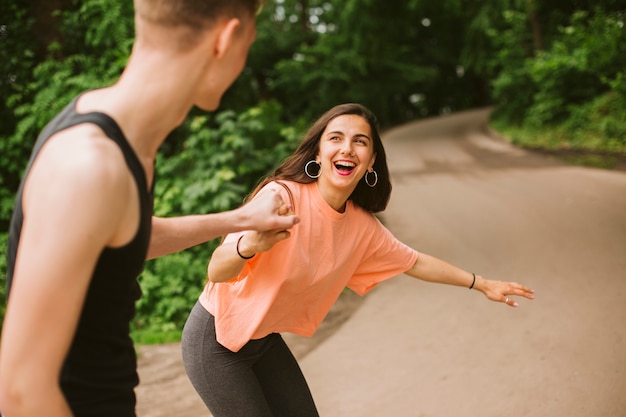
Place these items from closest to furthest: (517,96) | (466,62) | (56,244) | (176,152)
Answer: (56,244), (176,152), (517,96), (466,62)

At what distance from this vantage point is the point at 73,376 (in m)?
1.11

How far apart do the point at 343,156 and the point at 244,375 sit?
1.00m

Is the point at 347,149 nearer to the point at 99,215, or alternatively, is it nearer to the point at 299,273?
the point at 299,273

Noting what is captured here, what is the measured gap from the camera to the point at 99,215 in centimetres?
90

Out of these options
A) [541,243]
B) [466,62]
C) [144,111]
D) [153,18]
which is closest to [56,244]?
[144,111]

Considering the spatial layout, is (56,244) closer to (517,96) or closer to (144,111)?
(144,111)

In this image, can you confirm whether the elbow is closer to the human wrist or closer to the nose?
the human wrist

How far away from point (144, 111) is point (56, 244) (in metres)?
0.29

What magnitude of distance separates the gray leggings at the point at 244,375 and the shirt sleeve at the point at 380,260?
0.48 metres

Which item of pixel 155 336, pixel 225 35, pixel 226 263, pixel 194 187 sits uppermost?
pixel 225 35

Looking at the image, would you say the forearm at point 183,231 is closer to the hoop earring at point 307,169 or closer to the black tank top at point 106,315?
the black tank top at point 106,315

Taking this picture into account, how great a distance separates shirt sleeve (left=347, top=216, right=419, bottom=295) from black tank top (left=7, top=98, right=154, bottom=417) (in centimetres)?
146

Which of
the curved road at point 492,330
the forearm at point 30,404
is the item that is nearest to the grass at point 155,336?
the curved road at point 492,330

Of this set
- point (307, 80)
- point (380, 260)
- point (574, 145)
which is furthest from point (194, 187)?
point (307, 80)
